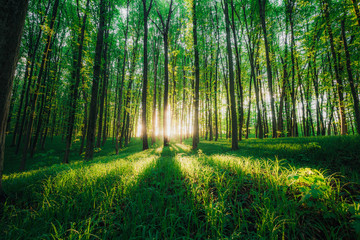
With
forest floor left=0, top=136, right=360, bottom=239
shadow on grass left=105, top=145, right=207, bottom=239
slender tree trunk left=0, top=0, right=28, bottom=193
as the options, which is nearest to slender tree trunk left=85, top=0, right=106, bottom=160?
forest floor left=0, top=136, right=360, bottom=239

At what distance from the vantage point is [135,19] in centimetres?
1484

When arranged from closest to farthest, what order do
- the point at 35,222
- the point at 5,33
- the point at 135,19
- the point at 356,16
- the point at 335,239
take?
the point at 335,239, the point at 35,222, the point at 5,33, the point at 356,16, the point at 135,19

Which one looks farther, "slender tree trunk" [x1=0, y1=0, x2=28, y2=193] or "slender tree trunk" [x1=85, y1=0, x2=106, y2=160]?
"slender tree trunk" [x1=85, y1=0, x2=106, y2=160]

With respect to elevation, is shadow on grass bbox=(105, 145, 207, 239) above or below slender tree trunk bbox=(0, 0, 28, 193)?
below

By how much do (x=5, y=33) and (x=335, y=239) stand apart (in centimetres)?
527

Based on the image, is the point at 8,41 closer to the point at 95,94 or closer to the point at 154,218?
the point at 154,218

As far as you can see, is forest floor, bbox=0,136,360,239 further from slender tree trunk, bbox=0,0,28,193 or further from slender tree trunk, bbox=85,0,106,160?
slender tree trunk, bbox=85,0,106,160

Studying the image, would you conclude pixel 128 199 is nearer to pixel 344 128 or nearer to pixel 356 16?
pixel 356 16

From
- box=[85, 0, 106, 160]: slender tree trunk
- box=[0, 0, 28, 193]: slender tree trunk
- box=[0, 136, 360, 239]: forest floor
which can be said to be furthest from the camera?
box=[85, 0, 106, 160]: slender tree trunk

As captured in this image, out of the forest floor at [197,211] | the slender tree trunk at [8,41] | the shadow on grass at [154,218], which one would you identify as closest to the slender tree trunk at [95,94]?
the forest floor at [197,211]

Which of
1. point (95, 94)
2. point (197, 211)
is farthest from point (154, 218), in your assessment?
point (95, 94)

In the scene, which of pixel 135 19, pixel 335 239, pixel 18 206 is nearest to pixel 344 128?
pixel 335 239

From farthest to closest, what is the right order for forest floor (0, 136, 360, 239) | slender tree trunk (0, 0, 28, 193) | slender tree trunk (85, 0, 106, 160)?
1. slender tree trunk (85, 0, 106, 160)
2. slender tree trunk (0, 0, 28, 193)
3. forest floor (0, 136, 360, 239)

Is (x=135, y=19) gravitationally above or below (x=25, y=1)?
above
